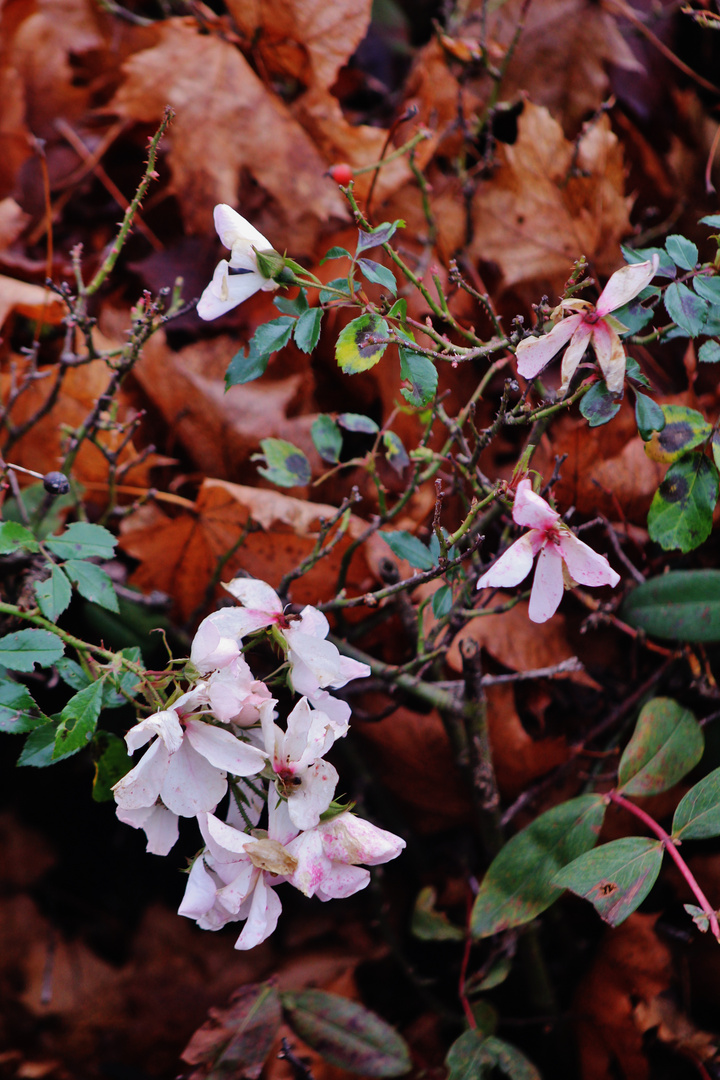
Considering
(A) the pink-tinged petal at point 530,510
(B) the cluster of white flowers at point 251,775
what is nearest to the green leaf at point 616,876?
(B) the cluster of white flowers at point 251,775

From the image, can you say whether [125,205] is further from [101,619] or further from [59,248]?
[101,619]

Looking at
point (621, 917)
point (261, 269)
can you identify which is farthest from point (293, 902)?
point (261, 269)

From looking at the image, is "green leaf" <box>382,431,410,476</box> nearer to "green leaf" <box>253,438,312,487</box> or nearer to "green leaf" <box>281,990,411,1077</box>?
"green leaf" <box>253,438,312,487</box>

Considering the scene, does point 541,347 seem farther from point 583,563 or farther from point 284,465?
point 284,465

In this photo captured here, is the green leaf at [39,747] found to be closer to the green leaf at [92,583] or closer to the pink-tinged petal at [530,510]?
the green leaf at [92,583]

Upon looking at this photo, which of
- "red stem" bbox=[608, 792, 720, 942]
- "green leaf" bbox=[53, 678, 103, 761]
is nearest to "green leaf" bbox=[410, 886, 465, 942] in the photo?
"red stem" bbox=[608, 792, 720, 942]

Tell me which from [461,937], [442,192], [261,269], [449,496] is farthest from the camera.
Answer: [442,192]
